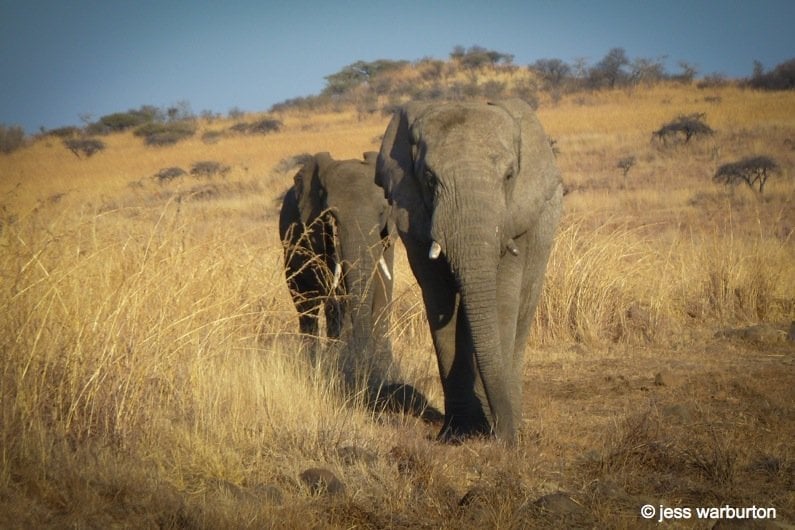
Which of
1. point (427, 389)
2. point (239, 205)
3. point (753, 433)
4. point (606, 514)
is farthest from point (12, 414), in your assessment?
point (239, 205)

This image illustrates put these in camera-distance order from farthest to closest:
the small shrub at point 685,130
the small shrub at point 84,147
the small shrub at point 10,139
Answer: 1. the small shrub at point 84,147
2. the small shrub at point 10,139
3. the small shrub at point 685,130

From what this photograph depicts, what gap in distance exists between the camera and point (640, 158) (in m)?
29.3

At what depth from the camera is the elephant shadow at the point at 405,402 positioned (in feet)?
24.7

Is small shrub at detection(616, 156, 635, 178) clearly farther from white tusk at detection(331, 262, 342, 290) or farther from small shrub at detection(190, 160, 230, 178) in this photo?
white tusk at detection(331, 262, 342, 290)

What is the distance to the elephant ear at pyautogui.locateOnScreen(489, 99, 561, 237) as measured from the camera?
20.5ft

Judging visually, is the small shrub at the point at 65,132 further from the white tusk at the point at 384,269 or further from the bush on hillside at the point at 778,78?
the white tusk at the point at 384,269

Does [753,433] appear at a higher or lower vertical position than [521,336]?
lower

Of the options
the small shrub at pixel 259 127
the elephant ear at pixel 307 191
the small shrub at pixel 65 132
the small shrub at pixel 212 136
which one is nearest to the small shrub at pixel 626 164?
the elephant ear at pixel 307 191

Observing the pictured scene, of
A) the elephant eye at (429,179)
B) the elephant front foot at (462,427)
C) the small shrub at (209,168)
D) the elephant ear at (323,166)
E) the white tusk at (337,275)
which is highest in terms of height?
the elephant eye at (429,179)

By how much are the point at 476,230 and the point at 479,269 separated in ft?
0.77

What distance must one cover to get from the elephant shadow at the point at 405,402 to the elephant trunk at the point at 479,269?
142 centimetres

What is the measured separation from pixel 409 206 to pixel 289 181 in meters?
22.8

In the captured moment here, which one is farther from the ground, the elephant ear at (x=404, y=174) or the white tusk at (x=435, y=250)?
the elephant ear at (x=404, y=174)

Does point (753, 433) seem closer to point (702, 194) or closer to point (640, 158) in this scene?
point (702, 194)
